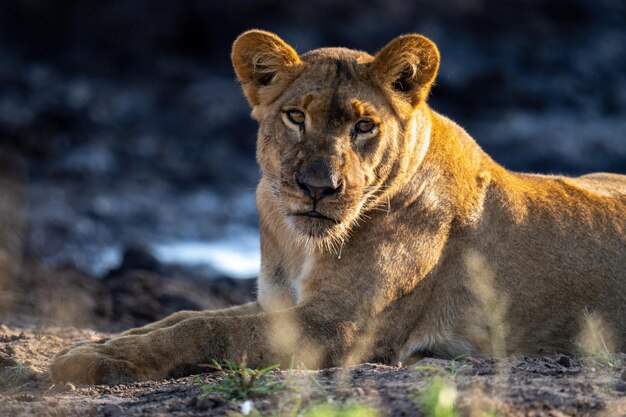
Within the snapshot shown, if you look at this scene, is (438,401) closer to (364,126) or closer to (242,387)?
(242,387)

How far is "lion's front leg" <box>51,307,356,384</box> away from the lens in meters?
5.17

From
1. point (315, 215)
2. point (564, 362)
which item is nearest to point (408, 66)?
point (315, 215)

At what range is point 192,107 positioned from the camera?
15.4 m

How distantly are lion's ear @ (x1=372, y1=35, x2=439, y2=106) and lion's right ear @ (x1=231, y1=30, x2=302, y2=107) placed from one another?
0.42 meters

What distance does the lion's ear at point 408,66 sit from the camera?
18.8 ft

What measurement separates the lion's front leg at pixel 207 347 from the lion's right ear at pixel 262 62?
121 centimetres

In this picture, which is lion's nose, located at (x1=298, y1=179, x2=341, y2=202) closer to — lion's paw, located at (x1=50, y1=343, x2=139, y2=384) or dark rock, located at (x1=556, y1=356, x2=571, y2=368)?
lion's paw, located at (x1=50, y1=343, x2=139, y2=384)

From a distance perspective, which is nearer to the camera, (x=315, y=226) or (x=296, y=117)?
(x=315, y=226)

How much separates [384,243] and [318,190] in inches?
21.8

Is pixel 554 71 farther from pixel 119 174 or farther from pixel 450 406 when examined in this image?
pixel 450 406

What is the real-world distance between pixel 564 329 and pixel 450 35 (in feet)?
39.3

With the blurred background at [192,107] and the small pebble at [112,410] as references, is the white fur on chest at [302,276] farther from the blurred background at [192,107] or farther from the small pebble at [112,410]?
the blurred background at [192,107]

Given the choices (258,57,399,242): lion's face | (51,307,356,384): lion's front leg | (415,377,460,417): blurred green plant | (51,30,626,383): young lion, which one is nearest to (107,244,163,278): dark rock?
(51,30,626,383): young lion

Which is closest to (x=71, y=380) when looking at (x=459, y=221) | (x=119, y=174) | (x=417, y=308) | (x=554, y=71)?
(x=417, y=308)
